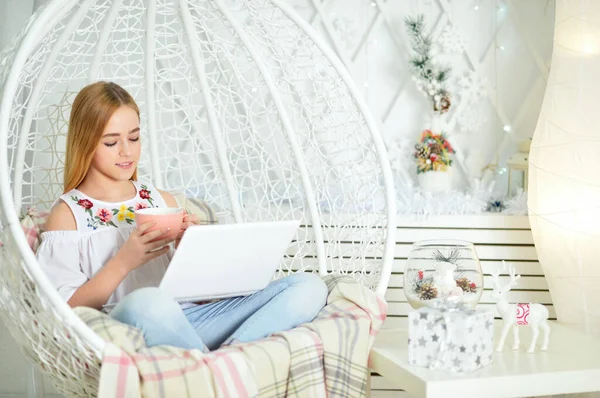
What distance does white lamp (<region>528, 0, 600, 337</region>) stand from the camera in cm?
197

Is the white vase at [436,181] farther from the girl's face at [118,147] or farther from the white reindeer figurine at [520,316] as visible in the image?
the girl's face at [118,147]

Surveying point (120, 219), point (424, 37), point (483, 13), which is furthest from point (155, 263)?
point (483, 13)

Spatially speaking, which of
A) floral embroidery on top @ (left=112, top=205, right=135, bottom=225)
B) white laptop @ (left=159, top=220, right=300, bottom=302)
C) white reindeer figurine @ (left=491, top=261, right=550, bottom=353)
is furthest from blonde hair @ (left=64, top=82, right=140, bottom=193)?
white reindeer figurine @ (left=491, top=261, right=550, bottom=353)

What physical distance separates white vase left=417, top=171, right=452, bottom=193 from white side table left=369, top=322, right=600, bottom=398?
80 centimetres

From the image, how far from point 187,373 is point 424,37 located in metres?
1.53

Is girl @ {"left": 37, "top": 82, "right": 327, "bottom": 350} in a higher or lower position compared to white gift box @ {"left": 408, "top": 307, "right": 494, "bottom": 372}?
higher

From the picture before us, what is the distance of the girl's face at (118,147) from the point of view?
5.67ft

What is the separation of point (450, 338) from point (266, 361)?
331 mm

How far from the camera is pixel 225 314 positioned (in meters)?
1.68

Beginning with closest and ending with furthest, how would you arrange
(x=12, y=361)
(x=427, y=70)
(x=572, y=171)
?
(x=572, y=171)
(x=12, y=361)
(x=427, y=70)

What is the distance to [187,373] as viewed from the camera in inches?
54.2

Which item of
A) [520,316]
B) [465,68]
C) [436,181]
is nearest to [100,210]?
[520,316]

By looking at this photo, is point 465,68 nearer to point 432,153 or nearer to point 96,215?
point 432,153

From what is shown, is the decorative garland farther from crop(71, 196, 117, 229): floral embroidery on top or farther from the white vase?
crop(71, 196, 117, 229): floral embroidery on top
